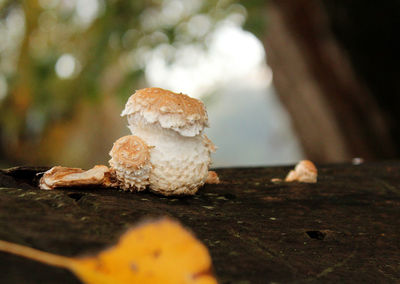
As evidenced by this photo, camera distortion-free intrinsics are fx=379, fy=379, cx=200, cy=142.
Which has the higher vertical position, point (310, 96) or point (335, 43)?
point (335, 43)

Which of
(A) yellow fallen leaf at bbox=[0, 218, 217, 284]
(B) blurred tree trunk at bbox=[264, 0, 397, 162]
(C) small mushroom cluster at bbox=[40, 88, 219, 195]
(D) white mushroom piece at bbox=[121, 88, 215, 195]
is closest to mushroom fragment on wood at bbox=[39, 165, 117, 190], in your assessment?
(C) small mushroom cluster at bbox=[40, 88, 219, 195]

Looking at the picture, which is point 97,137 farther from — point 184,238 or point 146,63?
point 184,238

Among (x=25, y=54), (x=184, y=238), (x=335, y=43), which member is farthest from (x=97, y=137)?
(x=184, y=238)

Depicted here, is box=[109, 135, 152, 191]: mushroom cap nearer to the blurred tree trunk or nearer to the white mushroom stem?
the white mushroom stem

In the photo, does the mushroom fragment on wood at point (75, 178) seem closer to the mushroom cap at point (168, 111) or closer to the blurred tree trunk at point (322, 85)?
the mushroom cap at point (168, 111)

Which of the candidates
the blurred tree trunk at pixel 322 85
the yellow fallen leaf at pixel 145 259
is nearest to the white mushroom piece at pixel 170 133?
the yellow fallen leaf at pixel 145 259

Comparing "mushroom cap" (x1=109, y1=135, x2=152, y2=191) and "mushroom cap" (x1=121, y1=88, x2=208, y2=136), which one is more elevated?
"mushroom cap" (x1=121, y1=88, x2=208, y2=136)
